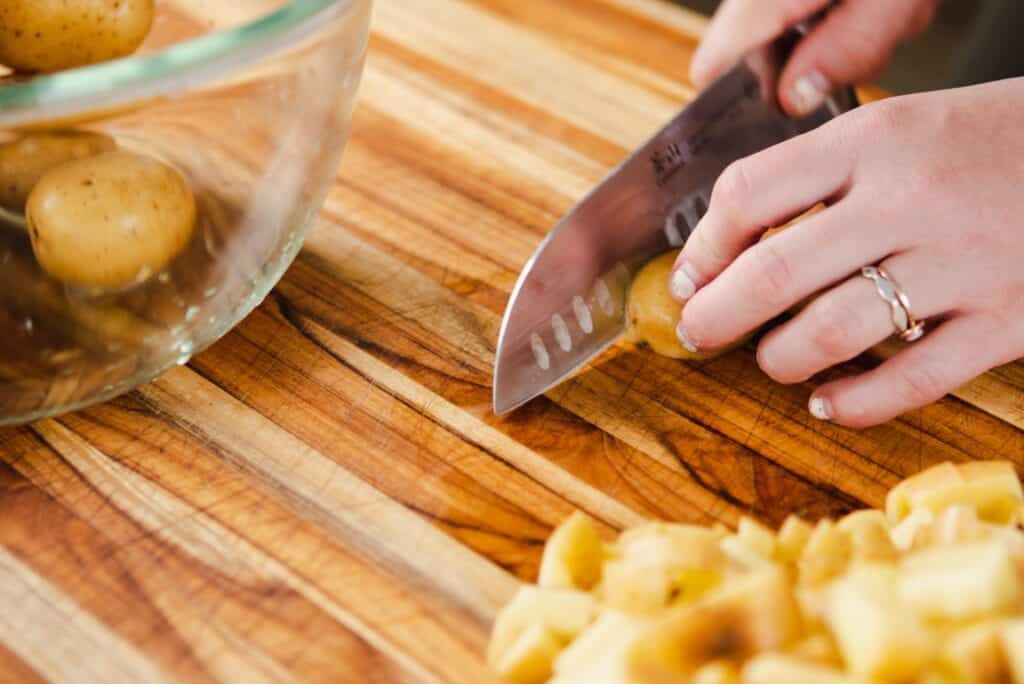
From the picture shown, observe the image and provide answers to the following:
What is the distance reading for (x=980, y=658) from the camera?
2.01ft

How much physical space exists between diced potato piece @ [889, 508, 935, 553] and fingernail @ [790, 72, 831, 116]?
0.56m

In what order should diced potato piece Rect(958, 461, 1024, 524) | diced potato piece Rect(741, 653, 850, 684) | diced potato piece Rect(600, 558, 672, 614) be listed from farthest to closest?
diced potato piece Rect(958, 461, 1024, 524), diced potato piece Rect(600, 558, 672, 614), diced potato piece Rect(741, 653, 850, 684)

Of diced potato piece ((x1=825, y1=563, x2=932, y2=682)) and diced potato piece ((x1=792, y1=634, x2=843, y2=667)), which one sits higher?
diced potato piece ((x1=825, y1=563, x2=932, y2=682))

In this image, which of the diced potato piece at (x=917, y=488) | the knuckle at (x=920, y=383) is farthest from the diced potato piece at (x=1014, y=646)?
the knuckle at (x=920, y=383)

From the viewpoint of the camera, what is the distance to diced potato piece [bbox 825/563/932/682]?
603 mm

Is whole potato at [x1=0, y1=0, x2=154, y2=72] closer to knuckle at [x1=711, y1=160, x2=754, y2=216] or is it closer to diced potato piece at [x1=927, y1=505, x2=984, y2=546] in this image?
knuckle at [x1=711, y1=160, x2=754, y2=216]

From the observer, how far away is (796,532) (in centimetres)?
77

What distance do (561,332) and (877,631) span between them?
17.4 inches

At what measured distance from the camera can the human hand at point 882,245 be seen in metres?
0.90

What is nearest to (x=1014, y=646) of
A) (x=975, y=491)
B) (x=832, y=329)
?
(x=975, y=491)

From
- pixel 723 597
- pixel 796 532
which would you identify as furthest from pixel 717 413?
pixel 723 597

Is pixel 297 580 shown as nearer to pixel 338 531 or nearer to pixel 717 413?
pixel 338 531

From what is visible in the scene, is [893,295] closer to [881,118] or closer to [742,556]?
[881,118]

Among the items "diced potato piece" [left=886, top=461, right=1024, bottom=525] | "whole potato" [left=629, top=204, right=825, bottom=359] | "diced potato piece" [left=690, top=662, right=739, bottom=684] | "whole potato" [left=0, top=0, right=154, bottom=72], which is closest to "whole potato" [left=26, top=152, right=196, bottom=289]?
"whole potato" [left=0, top=0, right=154, bottom=72]
